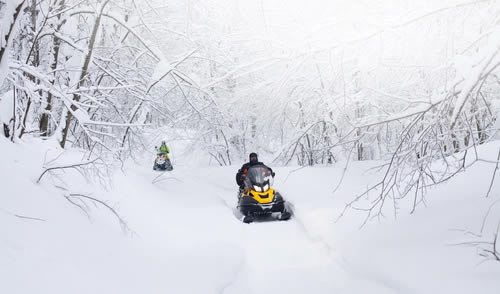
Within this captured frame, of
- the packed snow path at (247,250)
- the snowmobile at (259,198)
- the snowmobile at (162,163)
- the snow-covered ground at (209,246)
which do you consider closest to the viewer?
the snow-covered ground at (209,246)

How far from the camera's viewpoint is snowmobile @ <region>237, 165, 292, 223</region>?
8.12 meters

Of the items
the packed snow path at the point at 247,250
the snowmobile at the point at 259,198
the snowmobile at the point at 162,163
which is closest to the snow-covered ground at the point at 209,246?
the packed snow path at the point at 247,250

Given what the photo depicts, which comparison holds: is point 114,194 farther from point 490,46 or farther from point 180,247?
point 490,46

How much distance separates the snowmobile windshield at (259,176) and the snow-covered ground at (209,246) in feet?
4.59

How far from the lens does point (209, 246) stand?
5.59 meters

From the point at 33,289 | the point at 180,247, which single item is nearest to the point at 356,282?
the point at 180,247

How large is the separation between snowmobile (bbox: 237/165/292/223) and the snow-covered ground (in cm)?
65

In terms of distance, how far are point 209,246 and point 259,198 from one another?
115 inches

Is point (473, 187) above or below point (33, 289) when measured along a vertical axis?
below

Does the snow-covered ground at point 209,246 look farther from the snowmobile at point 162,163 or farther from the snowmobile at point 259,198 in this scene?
the snowmobile at point 162,163

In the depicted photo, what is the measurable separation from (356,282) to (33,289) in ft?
10.8

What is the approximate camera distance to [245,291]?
4199 millimetres

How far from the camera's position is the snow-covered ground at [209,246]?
2889 mm

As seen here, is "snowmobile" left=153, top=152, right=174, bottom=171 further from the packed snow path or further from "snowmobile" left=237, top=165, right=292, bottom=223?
"snowmobile" left=237, top=165, right=292, bottom=223
